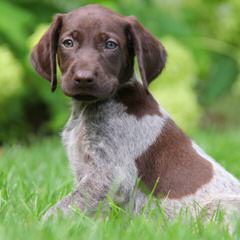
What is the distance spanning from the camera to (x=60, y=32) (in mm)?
5008

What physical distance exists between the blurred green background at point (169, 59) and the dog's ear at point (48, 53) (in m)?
4.20

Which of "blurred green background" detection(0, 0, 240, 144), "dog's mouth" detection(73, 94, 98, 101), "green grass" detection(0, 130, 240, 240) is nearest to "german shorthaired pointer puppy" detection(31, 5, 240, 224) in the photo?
"dog's mouth" detection(73, 94, 98, 101)

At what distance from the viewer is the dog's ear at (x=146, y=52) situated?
193 inches

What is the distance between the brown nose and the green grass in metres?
0.76

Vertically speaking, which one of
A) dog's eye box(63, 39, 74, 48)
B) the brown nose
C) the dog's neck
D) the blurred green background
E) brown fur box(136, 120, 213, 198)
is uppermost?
dog's eye box(63, 39, 74, 48)

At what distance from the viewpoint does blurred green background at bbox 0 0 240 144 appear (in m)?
9.70

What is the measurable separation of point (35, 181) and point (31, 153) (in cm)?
160

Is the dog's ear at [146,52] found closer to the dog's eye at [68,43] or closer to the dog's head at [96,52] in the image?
the dog's head at [96,52]

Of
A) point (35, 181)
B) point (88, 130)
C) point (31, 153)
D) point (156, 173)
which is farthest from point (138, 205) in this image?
point (31, 153)

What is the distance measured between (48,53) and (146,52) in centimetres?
64

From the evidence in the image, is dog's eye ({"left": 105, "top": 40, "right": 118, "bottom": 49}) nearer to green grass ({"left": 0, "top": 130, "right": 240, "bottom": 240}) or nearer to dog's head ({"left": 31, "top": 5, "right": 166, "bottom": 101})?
dog's head ({"left": 31, "top": 5, "right": 166, "bottom": 101})

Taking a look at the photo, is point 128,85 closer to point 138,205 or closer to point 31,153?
point 138,205

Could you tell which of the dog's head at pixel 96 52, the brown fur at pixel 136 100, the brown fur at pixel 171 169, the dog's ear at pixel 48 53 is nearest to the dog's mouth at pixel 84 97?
the dog's head at pixel 96 52

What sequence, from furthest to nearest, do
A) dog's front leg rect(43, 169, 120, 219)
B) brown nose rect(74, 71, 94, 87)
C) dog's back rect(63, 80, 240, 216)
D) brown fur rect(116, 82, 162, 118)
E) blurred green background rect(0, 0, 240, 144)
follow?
blurred green background rect(0, 0, 240, 144) < brown fur rect(116, 82, 162, 118) < dog's back rect(63, 80, 240, 216) < dog's front leg rect(43, 169, 120, 219) < brown nose rect(74, 71, 94, 87)
